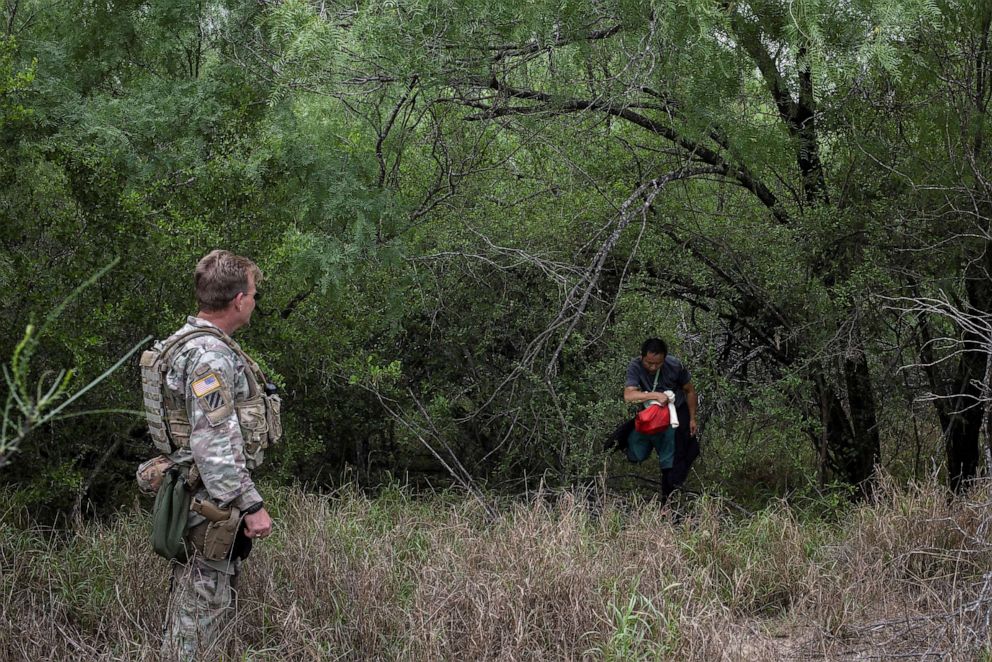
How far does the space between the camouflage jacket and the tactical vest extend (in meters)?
0.03

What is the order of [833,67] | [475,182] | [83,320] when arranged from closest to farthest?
[833,67] < [83,320] < [475,182]

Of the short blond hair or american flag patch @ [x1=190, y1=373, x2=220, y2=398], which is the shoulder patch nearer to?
american flag patch @ [x1=190, y1=373, x2=220, y2=398]

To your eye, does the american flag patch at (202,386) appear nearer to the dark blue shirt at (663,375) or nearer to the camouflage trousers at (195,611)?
the camouflage trousers at (195,611)

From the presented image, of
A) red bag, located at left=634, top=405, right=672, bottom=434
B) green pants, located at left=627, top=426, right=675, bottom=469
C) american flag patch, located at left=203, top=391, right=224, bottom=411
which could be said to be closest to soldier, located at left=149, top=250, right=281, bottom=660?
american flag patch, located at left=203, top=391, right=224, bottom=411

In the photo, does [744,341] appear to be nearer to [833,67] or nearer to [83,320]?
[833,67]

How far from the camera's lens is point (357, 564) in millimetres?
4699

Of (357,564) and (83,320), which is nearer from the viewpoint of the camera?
(357,564)

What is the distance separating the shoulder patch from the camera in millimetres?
3510

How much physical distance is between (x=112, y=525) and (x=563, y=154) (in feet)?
12.2

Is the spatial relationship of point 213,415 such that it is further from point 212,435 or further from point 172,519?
point 172,519

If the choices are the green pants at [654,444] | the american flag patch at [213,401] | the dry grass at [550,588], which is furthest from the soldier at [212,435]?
the green pants at [654,444]

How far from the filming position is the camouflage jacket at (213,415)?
3516 mm

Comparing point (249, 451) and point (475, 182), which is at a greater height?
point (475, 182)

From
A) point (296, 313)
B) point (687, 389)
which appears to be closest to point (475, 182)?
point (296, 313)
